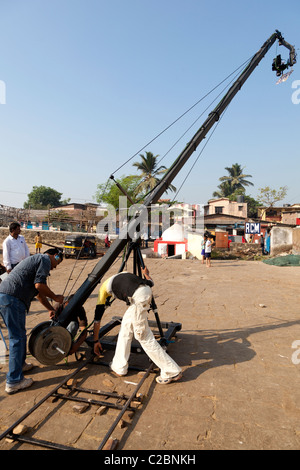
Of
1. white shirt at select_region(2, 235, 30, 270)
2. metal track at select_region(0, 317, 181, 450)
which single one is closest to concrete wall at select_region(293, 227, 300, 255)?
metal track at select_region(0, 317, 181, 450)

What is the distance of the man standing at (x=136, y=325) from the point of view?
12.6ft

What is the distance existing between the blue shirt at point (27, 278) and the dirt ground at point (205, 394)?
1.26 metres

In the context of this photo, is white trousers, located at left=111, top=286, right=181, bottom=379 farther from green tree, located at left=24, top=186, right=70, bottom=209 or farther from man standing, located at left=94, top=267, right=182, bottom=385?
green tree, located at left=24, top=186, right=70, bottom=209

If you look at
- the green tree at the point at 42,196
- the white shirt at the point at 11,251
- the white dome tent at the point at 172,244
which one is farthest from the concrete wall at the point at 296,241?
the green tree at the point at 42,196

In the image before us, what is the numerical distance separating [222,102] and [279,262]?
41.5 feet

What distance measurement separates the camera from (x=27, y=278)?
385 cm

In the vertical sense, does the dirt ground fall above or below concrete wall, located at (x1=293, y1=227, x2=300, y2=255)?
below

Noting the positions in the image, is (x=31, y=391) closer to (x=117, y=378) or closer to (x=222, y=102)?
(x=117, y=378)

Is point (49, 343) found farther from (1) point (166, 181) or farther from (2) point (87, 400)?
(1) point (166, 181)

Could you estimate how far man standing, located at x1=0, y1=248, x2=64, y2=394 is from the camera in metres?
3.66

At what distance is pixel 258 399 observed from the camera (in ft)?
11.5

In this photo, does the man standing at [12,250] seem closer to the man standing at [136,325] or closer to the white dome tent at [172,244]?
the man standing at [136,325]

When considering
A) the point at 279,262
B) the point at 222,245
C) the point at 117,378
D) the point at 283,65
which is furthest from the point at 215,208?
the point at 117,378

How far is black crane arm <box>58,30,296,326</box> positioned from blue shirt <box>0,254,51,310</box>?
0.65 metres
